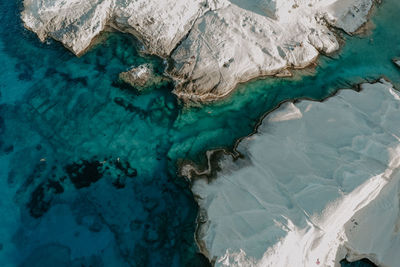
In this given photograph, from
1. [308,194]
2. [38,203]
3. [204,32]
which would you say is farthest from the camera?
[204,32]

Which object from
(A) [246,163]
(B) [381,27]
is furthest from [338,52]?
(A) [246,163]

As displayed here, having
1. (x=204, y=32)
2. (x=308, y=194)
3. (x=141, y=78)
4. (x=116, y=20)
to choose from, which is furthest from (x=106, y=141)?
(x=308, y=194)

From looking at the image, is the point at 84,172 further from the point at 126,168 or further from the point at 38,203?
the point at 38,203

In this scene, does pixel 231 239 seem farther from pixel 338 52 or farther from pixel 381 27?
pixel 381 27

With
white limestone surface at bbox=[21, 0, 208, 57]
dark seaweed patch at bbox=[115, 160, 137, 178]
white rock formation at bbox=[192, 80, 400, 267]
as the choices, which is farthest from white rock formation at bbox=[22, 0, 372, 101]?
dark seaweed patch at bbox=[115, 160, 137, 178]

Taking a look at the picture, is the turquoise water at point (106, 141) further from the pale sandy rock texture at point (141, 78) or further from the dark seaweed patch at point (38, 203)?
the pale sandy rock texture at point (141, 78)

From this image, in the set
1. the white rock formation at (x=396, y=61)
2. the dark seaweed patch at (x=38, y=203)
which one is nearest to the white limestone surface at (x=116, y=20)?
the dark seaweed patch at (x=38, y=203)

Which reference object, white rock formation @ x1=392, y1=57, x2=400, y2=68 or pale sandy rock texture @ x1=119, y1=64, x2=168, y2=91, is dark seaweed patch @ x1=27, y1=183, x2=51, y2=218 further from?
white rock formation @ x1=392, y1=57, x2=400, y2=68
